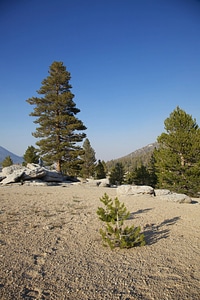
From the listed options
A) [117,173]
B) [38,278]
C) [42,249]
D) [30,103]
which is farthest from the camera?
[117,173]

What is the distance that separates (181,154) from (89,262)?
16.5 m

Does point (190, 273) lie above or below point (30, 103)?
below

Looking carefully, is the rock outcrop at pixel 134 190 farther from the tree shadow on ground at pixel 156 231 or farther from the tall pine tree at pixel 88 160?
the tall pine tree at pixel 88 160

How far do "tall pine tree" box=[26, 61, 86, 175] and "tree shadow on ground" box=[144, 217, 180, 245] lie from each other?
16678 mm

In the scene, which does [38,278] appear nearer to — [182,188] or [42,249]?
[42,249]

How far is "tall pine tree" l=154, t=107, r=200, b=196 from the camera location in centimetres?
1681

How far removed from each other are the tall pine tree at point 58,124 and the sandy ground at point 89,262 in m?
16.2

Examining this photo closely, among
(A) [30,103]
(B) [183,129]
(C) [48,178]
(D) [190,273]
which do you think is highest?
(A) [30,103]

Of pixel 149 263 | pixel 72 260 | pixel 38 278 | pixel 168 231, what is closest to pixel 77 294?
pixel 38 278

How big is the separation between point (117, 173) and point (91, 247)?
41.5 meters

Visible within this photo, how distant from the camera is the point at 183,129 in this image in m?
17.8

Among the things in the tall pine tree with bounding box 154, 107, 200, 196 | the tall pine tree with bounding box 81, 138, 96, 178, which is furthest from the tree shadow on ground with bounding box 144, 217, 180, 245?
the tall pine tree with bounding box 81, 138, 96, 178

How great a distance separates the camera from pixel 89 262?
11.9 ft

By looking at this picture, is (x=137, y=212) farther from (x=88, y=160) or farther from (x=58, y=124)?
(x=88, y=160)
